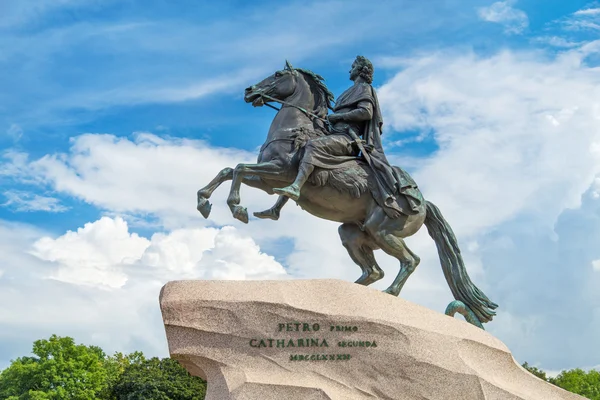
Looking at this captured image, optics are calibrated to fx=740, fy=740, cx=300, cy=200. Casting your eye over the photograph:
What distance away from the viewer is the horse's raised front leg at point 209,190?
10883 mm

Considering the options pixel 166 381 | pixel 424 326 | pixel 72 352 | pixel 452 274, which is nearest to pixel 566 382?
pixel 166 381

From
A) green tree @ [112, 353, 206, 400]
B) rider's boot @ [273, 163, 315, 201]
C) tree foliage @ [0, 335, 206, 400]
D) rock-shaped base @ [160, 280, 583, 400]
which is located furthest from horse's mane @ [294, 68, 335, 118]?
green tree @ [112, 353, 206, 400]

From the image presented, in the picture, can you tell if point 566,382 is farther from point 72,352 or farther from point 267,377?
point 267,377

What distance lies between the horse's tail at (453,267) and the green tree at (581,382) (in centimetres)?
2463

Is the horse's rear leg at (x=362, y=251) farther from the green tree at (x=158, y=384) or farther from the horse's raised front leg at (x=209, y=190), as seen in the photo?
the green tree at (x=158, y=384)

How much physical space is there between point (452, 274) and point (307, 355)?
3623mm

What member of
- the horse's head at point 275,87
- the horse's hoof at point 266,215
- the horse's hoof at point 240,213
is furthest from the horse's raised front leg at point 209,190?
the horse's head at point 275,87

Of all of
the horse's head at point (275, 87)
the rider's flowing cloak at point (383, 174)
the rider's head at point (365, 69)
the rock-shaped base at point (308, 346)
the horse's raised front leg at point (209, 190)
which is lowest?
the rock-shaped base at point (308, 346)

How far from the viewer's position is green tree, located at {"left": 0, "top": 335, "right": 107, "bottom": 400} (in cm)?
2852

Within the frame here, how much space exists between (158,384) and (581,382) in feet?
Result: 63.8

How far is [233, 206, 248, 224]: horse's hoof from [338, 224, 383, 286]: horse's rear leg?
1.79 m

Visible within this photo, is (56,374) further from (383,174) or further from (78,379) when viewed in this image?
(383,174)

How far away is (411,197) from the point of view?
1096cm

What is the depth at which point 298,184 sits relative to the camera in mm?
10461
